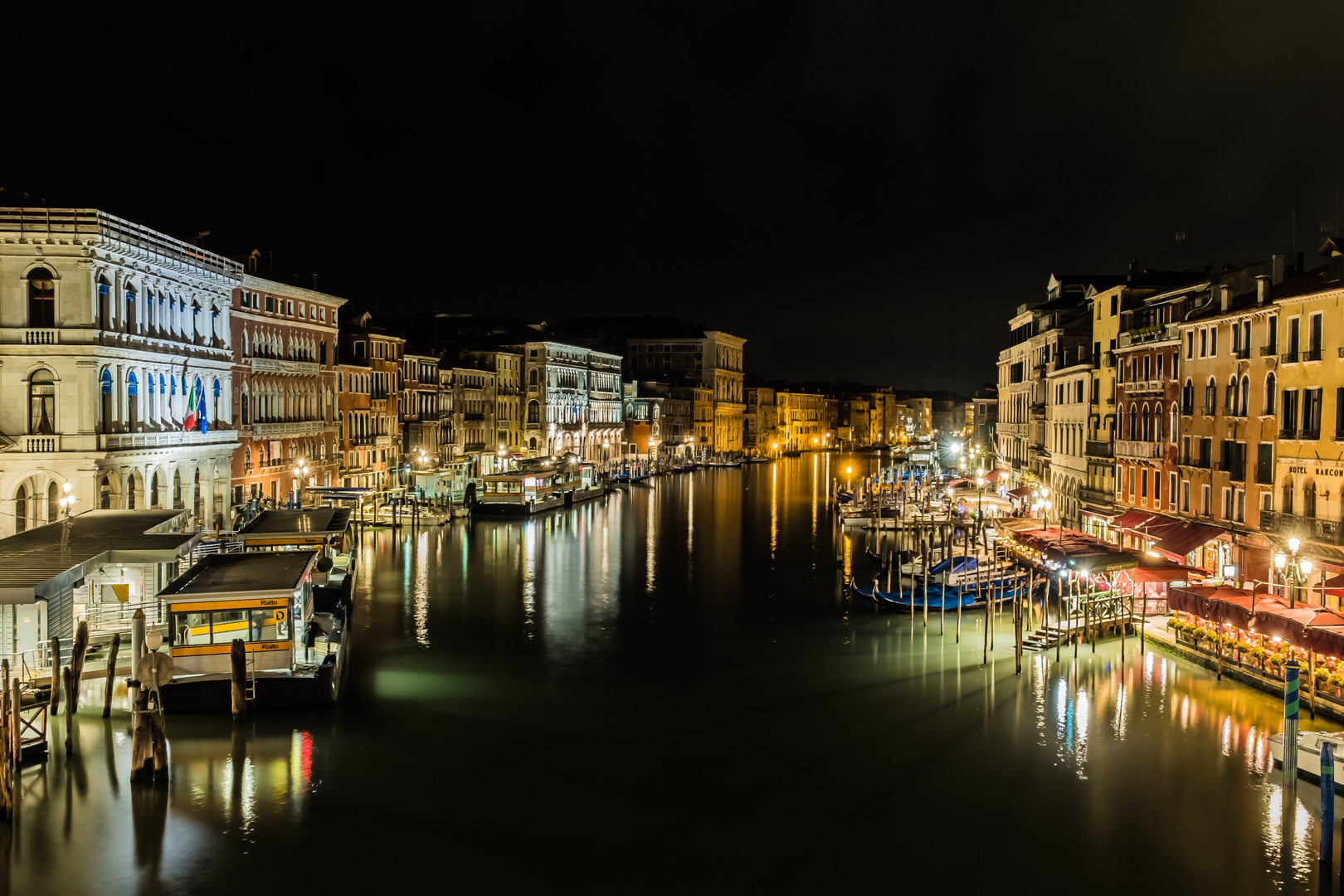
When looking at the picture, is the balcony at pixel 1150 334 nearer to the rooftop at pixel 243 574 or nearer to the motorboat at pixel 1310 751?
the motorboat at pixel 1310 751

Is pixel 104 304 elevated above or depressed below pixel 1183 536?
above

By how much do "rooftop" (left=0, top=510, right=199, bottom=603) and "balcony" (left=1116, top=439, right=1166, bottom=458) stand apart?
26435 mm

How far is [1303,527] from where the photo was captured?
81.1 ft

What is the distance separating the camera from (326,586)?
27969mm

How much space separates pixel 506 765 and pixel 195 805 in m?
4.51

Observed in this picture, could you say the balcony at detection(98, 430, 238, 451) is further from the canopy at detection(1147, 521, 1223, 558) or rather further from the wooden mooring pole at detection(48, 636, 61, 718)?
the canopy at detection(1147, 521, 1223, 558)

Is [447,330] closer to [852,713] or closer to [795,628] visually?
[795,628]

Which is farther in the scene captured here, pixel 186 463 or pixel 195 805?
pixel 186 463

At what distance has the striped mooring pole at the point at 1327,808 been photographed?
13.4 m

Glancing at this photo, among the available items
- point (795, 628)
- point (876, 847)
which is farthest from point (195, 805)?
point (795, 628)

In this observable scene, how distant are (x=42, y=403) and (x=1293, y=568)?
95.8ft

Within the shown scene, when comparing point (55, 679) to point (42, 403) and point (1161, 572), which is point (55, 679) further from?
point (1161, 572)

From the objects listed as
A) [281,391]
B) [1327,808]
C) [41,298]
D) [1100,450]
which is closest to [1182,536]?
[1100,450]

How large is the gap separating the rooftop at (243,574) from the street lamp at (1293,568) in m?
19.2
